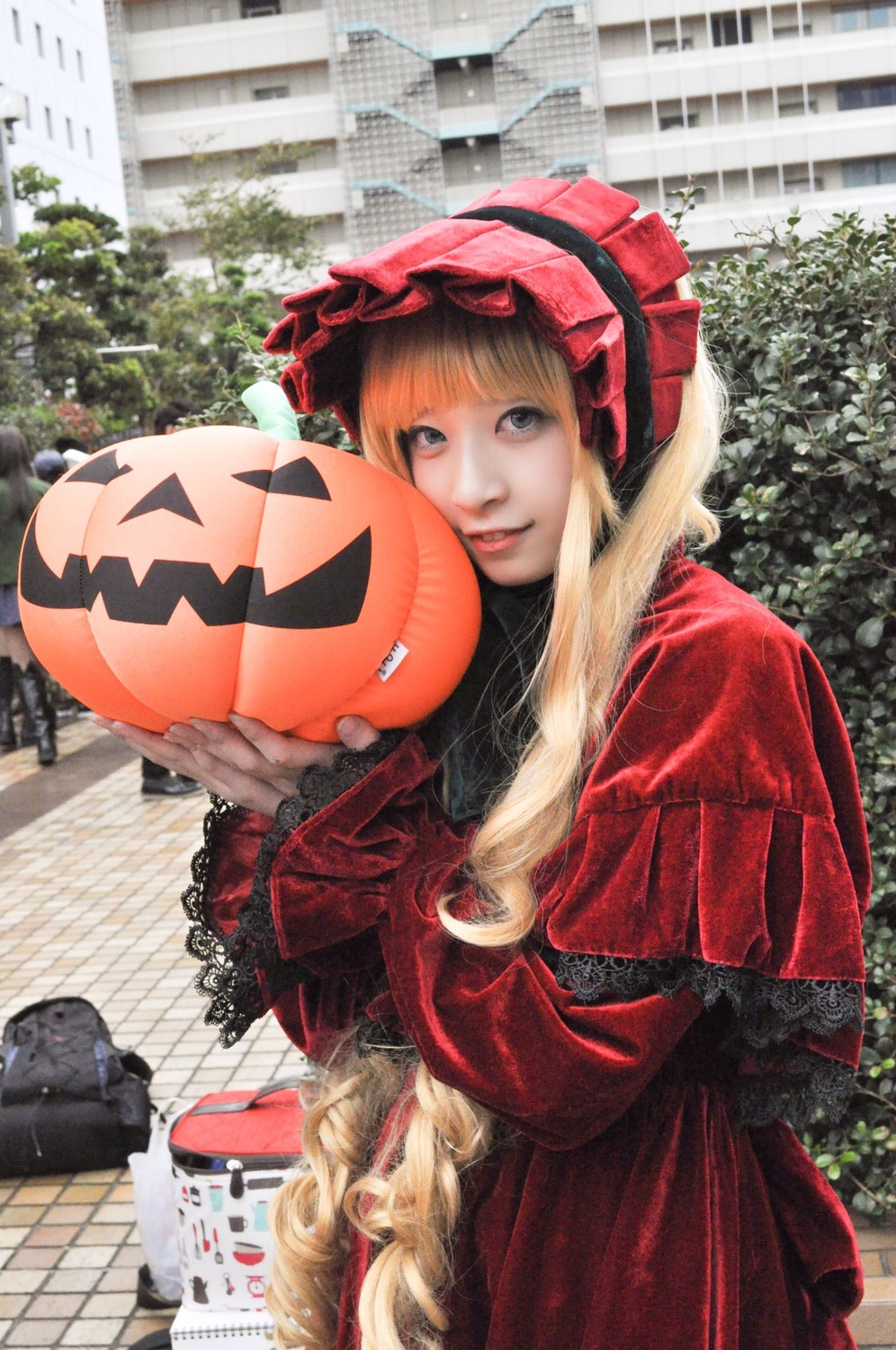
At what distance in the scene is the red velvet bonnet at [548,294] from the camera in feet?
4.29

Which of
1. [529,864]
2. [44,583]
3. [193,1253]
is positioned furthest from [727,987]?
[193,1253]

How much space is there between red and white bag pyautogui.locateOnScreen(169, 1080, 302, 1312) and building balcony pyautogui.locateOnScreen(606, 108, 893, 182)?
46.2 meters

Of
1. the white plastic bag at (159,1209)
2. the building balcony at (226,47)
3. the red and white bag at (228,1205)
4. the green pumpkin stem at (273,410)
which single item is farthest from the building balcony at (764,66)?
the green pumpkin stem at (273,410)

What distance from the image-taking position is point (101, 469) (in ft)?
4.73

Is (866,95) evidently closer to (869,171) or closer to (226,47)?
(869,171)

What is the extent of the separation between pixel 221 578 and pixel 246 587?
0.09 feet

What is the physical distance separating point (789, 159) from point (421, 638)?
157 feet

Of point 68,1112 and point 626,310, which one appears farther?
point 68,1112

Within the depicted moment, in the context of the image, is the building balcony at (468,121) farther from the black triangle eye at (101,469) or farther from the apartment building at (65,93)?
the black triangle eye at (101,469)

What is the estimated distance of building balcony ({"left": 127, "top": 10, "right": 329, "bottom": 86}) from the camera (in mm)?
48625

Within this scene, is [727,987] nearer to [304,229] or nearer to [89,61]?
[304,229]

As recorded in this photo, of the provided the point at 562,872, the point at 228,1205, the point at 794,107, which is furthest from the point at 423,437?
the point at 794,107

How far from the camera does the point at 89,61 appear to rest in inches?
1676

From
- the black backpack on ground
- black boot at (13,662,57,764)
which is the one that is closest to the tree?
black boot at (13,662,57,764)
